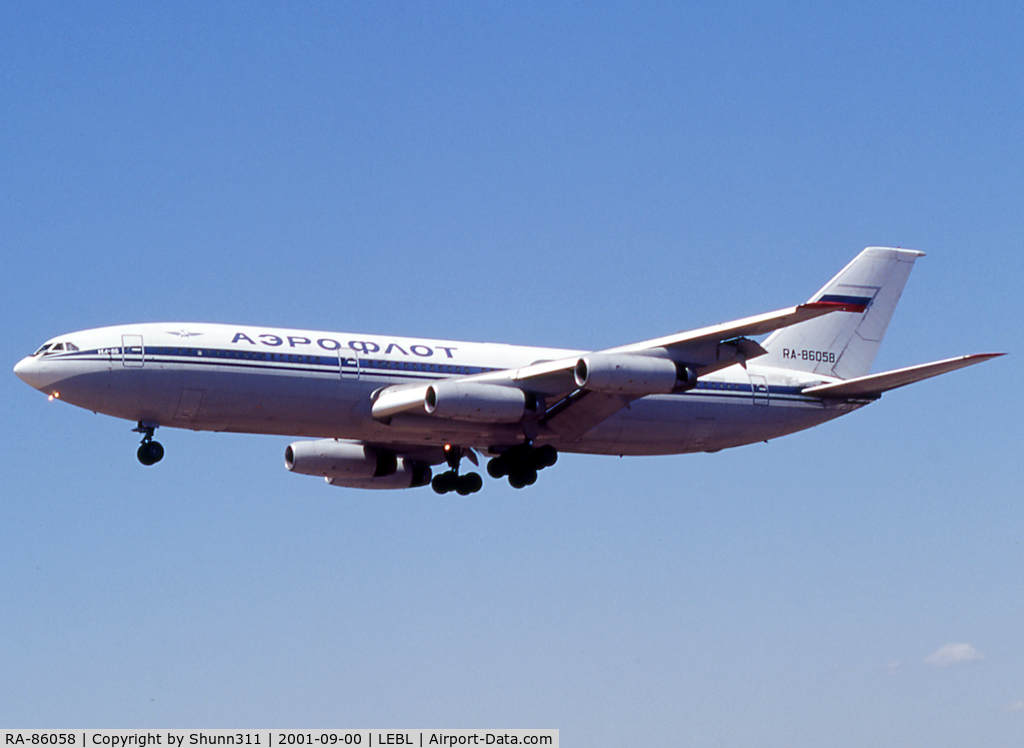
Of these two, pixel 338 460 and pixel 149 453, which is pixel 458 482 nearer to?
pixel 338 460

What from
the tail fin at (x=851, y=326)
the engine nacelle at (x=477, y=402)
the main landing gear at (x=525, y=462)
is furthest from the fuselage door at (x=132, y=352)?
the tail fin at (x=851, y=326)

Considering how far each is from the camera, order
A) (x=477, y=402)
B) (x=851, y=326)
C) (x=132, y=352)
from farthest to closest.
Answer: (x=851, y=326), (x=477, y=402), (x=132, y=352)

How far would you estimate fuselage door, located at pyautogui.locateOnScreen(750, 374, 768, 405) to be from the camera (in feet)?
158

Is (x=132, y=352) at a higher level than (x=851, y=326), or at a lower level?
lower

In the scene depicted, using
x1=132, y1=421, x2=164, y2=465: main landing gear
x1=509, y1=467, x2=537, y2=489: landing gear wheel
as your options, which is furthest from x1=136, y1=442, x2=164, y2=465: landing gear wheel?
x1=509, y1=467, x2=537, y2=489: landing gear wheel

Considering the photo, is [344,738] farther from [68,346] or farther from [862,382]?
[862,382]

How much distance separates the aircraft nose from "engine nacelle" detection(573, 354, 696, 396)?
1538 cm

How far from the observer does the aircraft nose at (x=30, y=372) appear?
41125 millimetres

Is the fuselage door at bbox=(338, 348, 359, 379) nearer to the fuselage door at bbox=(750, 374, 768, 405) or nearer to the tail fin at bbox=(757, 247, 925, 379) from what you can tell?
the fuselage door at bbox=(750, 374, 768, 405)

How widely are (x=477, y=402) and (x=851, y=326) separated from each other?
1647cm

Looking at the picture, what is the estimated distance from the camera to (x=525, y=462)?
45219 mm

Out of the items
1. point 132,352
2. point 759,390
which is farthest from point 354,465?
point 759,390

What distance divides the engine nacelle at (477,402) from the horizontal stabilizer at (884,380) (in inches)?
451

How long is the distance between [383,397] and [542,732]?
14741mm
